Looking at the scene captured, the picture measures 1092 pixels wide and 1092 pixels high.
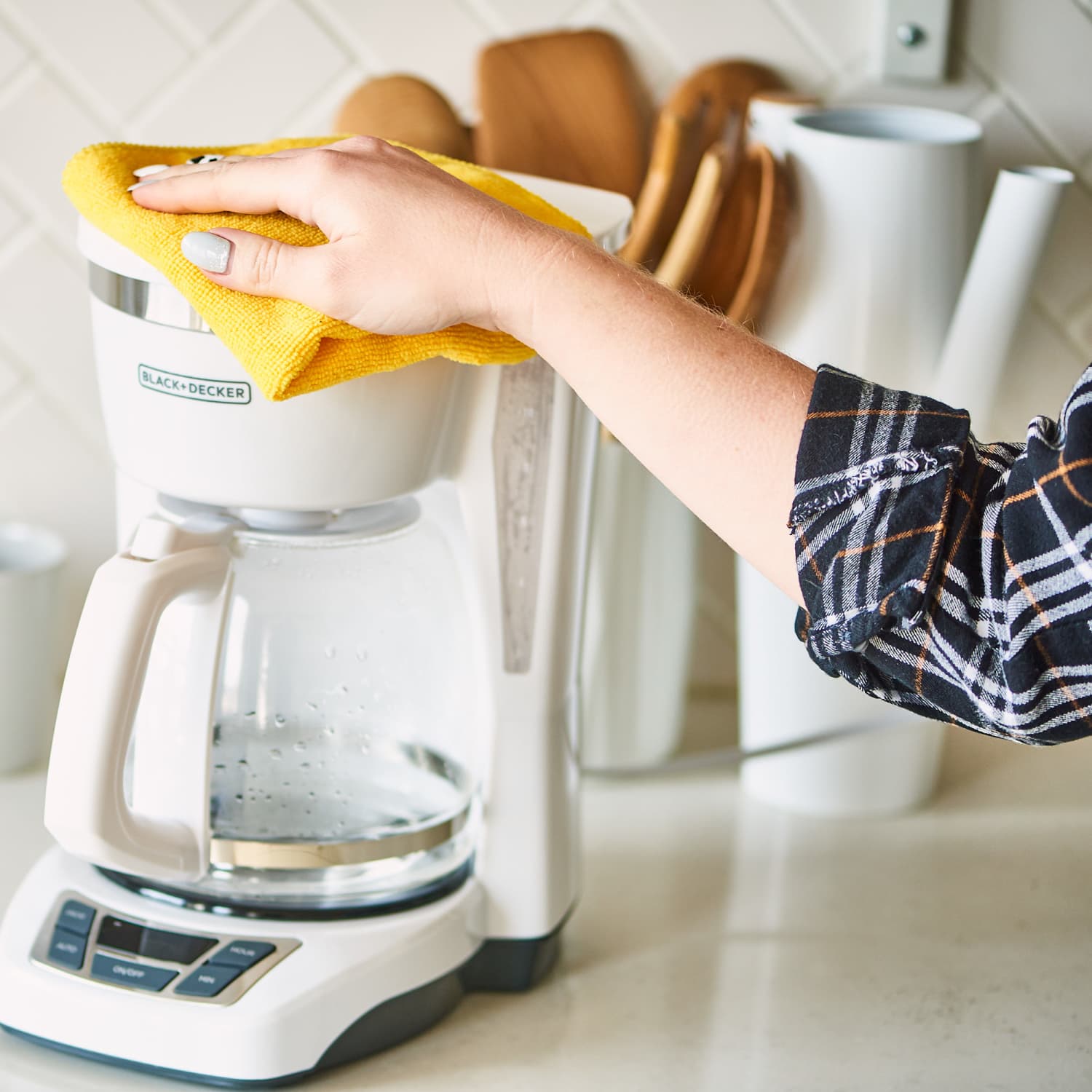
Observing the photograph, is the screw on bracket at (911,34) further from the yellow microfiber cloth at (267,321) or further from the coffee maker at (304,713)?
the yellow microfiber cloth at (267,321)

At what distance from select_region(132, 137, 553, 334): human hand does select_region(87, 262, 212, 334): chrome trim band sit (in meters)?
0.04

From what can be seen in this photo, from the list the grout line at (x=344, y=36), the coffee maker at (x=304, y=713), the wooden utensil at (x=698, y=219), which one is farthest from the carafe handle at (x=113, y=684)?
the grout line at (x=344, y=36)

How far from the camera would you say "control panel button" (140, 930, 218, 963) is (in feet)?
2.02

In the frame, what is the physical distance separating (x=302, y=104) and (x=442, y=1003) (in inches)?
23.0

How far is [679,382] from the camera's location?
47cm

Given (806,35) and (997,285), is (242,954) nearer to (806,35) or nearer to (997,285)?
(997,285)

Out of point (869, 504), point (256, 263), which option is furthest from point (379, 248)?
point (869, 504)

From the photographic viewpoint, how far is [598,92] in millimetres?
898

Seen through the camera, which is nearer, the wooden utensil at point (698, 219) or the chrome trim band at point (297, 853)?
the chrome trim band at point (297, 853)

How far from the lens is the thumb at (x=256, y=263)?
0.49m

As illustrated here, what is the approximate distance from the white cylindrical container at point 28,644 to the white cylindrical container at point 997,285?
0.55m

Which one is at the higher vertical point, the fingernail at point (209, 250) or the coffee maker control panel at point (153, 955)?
the fingernail at point (209, 250)

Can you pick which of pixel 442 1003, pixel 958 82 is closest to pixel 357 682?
pixel 442 1003

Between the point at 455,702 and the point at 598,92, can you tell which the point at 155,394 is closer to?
the point at 455,702
